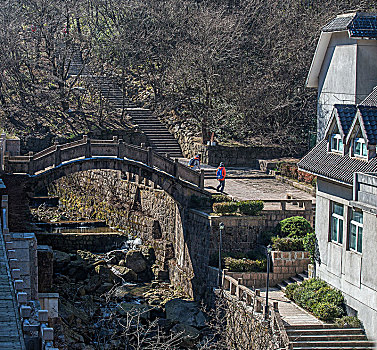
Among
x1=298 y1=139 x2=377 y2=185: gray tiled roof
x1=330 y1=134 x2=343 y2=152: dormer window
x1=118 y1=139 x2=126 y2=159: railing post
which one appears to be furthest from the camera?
x1=118 y1=139 x2=126 y2=159: railing post

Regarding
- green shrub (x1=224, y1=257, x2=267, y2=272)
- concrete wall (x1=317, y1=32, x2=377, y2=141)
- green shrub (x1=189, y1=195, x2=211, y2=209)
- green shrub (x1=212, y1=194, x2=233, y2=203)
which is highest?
concrete wall (x1=317, y1=32, x2=377, y2=141)

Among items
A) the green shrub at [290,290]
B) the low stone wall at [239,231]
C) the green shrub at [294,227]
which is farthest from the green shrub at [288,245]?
the green shrub at [290,290]

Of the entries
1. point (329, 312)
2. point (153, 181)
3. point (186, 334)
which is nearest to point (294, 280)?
point (186, 334)

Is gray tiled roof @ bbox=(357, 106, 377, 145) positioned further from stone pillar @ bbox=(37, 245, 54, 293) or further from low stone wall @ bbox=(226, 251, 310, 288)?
stone pillar @ bbox=(37, 245, 54, 293)

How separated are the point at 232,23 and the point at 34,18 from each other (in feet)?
44.4

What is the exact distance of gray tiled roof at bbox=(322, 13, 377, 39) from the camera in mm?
32906

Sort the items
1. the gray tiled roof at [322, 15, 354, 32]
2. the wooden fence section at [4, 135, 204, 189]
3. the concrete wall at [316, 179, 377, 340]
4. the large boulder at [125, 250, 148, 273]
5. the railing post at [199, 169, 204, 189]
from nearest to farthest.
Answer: the concrete wall at [316, 179, 377, 340], the gray tiled roof at [322, 15, 354, 32], the wooden fence section at [4, 135, 204, 189], the railing post at [199, 169, 204, 189], the large boulder at [125, 250, 148, 273]

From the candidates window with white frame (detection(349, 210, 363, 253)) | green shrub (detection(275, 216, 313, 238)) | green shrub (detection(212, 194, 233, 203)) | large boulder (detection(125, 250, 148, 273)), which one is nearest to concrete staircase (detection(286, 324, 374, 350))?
window with white frame (detection(349, 210, 363, 253))

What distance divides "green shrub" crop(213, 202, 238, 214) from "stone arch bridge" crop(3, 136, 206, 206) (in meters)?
2.38

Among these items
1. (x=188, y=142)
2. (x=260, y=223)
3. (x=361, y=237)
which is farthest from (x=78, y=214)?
(x=361, y=237)

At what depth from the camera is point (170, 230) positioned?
44.9 meters

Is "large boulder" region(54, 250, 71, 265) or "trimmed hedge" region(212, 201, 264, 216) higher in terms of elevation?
"trimmed hedge" region(212, 201, 264, 216)

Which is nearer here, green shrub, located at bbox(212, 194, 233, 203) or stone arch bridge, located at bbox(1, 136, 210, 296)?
stone arch bridge, located at bbox(1, 136, 210, 296)

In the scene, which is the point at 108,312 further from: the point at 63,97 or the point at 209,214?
the point at 63,97
